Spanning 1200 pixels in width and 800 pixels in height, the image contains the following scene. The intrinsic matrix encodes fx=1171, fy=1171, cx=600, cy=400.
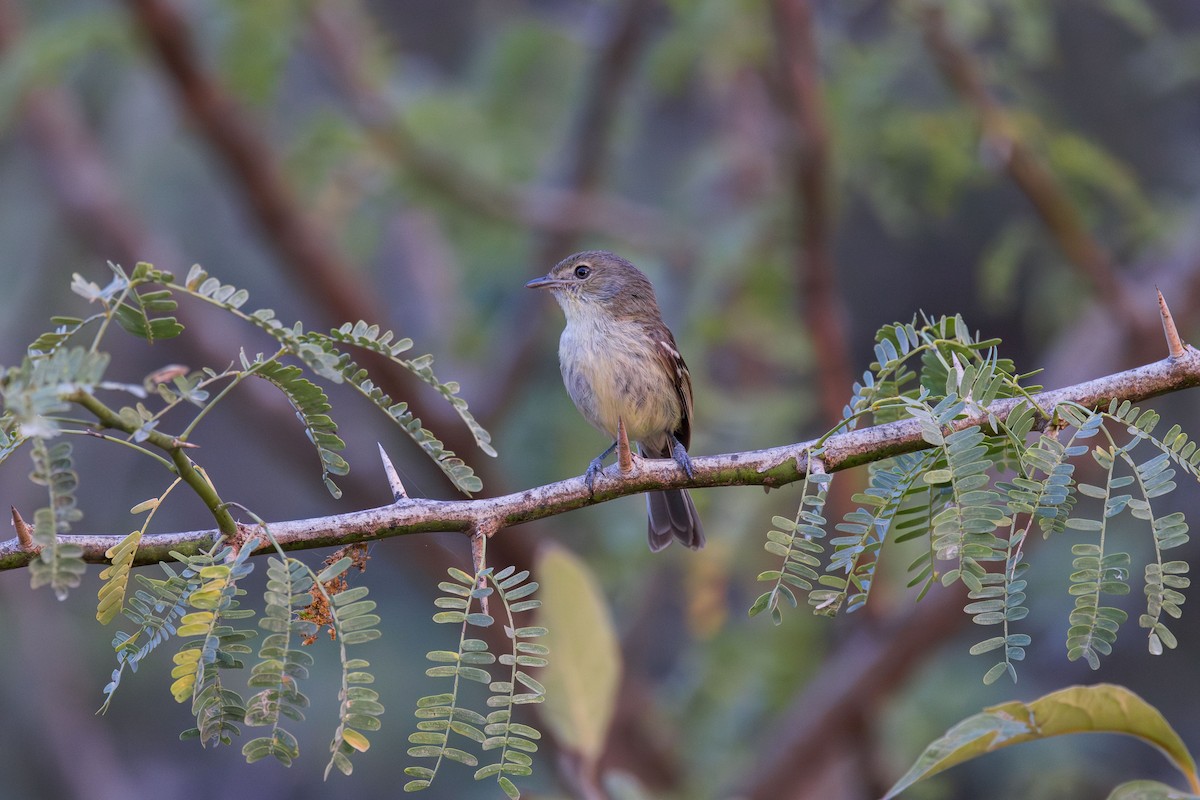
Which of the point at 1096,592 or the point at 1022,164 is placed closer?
the point at 1096,592

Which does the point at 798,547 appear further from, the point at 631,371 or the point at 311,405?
the point at 631,371

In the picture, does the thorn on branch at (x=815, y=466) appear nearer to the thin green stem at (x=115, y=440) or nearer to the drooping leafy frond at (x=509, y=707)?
the drooping leafy frond at (x=509, y=707)

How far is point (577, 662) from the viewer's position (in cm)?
311

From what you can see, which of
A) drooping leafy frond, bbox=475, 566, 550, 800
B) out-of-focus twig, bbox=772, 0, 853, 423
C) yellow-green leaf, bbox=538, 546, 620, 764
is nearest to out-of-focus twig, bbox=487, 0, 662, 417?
out-of-focus twig, bbox=772, 0, 853, 423

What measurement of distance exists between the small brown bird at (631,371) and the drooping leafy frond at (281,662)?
261 cm

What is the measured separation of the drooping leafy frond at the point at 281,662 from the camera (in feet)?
5.64

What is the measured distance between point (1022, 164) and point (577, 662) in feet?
10.5

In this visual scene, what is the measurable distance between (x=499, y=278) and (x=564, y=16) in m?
2.74

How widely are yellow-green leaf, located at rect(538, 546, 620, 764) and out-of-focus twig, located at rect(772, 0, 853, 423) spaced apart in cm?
256

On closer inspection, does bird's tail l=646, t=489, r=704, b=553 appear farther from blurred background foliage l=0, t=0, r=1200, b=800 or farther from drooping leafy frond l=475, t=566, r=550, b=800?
drooping leafy frond l=475, t=566, r=550, b=800

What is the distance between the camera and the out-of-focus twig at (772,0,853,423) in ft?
16.3

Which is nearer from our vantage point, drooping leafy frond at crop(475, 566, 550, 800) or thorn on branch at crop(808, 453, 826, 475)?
drooping leafy frond at crop(475, 566, 550, 800)

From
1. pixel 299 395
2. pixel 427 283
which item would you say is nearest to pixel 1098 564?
pixel 299 395

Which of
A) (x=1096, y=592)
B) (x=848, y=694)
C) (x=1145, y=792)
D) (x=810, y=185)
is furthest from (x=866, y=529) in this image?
(x=848, y=694)
